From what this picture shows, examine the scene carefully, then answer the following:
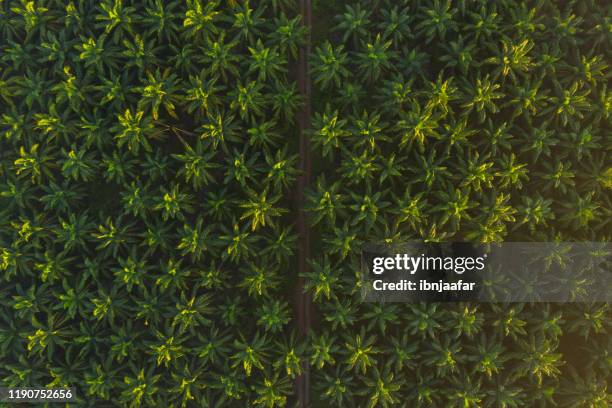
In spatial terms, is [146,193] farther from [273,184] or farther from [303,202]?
[303,202]

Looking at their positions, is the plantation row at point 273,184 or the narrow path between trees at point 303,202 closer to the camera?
the plantation row at point 273,184

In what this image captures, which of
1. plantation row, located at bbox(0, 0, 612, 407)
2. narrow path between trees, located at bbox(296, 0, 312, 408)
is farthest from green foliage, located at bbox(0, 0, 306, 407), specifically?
narrow path between trees, located at bbox(296, 0, 312, 408)

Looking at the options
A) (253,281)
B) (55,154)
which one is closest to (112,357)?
(253,281)

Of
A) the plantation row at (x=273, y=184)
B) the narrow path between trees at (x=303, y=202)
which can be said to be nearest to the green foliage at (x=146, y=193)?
the plantation row at (x=273, y=184)

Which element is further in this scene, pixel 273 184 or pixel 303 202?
pixel 303 202

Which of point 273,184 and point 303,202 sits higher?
point 273,184

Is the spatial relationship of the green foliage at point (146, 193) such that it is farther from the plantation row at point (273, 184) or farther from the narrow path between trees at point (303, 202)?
the narrow path between trees at point (303, 202)

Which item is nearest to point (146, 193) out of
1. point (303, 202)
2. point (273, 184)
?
point (273, 184)

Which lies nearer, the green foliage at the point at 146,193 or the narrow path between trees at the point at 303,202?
the green foliage at the point at 146,193

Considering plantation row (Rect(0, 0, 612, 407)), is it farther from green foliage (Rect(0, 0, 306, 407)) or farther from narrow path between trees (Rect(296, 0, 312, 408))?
narrow path between trees (Rect(296, 0, 312, 408))
